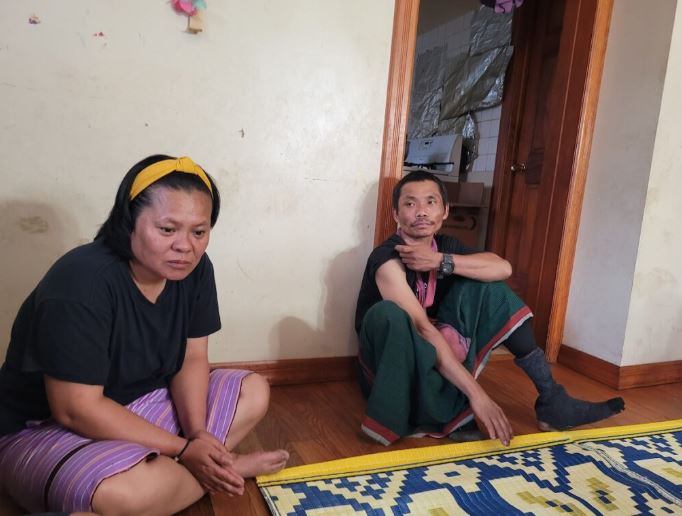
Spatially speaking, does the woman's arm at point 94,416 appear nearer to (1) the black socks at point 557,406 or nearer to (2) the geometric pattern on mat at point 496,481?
(2) the geometric pattern on mat at point 496,481

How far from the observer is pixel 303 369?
175 cm

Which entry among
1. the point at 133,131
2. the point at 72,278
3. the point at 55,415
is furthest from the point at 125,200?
the point at 133,131

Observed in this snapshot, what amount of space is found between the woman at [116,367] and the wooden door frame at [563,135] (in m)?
0.89

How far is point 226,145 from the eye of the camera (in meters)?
1.52

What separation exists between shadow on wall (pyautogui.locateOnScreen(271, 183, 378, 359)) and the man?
17 centimetres

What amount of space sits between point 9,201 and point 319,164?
35.5 inches

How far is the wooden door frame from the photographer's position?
5.54 ft

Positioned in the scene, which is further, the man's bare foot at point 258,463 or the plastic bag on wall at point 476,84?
the plastic bag on wall at point 476,84

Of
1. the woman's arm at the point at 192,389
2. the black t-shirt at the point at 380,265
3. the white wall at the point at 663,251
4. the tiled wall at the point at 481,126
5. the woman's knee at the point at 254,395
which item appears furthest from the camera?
the tiled wall at the point at 481,126

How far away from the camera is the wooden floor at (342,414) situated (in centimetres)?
122

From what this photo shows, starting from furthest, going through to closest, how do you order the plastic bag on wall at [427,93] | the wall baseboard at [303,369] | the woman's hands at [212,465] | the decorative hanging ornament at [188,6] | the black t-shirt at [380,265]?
the plastic bag on wall at [427,93] < the wall baseboard at [303,369] < the black t-shirt at [380,265] < the decorative hanging ornament at [188,6] < the woman's hands at [212,465]

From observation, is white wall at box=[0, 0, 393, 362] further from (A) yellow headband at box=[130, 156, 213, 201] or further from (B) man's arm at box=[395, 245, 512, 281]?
(A) yellow headband at box=[130, 156, 213, 201]

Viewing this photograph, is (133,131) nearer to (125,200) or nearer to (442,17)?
(125,200)

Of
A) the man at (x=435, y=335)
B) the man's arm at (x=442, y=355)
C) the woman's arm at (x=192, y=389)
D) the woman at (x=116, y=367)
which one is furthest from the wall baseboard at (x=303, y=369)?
the woman at (x=116, y=367)
